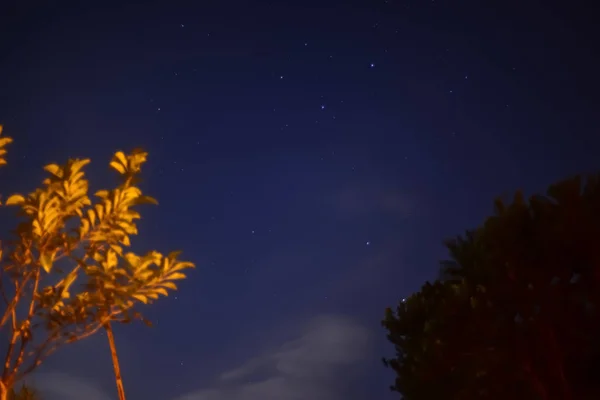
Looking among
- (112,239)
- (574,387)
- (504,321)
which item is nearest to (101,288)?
(112,239)

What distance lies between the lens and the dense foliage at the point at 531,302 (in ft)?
37.0

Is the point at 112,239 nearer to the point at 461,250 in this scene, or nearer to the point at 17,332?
the point at 17,332

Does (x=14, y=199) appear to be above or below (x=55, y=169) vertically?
below

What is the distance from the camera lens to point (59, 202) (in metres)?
5.16

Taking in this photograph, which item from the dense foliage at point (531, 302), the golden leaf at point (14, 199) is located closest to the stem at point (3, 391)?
the golden leaf at point (14, 199)

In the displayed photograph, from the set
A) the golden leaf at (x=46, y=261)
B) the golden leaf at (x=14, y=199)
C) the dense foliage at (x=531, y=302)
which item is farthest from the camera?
the dense foliage at (x=531, y=302)

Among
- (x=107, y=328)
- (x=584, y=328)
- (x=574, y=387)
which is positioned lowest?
(x=574, y=387)

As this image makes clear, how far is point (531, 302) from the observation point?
1181 cm

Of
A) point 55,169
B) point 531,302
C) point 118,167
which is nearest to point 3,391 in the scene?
point 55,169

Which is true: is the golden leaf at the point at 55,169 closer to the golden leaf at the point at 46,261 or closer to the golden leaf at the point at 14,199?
the golden leaf at the point at 14,199

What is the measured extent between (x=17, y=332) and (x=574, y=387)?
38.7 feet

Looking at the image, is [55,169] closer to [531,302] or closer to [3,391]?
[3,391]

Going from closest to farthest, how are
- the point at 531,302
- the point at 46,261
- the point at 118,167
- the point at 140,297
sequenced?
the point at 46,261 → the point at 118,167 → the point at 140,297 → the point at 531,302

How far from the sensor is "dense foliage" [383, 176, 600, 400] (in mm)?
11273
